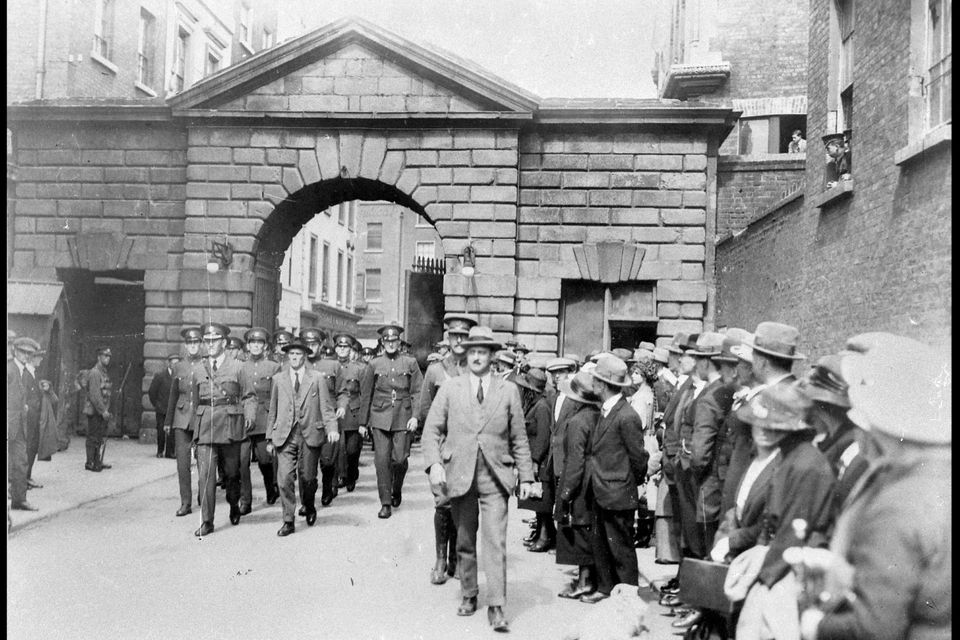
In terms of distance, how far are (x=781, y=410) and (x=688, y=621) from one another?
65.7 inches

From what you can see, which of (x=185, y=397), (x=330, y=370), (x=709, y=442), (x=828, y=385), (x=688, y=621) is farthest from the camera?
(x=330, y=370)

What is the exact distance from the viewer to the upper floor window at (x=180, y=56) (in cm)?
2127

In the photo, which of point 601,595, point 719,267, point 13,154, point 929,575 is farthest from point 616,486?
point 13,154

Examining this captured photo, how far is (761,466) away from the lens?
12.8ft

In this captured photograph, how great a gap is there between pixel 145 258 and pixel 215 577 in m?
11.2

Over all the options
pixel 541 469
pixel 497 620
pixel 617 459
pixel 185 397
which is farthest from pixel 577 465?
pixel 185 397

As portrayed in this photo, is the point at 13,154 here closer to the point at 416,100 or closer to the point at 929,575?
the point at 416,100

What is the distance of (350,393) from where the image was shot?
12.0 meters

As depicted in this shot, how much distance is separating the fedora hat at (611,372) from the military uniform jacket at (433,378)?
9.41 feet

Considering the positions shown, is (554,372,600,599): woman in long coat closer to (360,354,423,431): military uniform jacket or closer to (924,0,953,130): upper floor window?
(360,354,423,431): military uniform jacket

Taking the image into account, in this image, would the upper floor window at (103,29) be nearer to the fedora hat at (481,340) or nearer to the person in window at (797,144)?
the fedora hat at (481,340)

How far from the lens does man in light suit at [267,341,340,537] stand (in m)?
8.84

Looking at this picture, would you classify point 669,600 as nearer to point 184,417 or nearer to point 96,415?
point 184,417

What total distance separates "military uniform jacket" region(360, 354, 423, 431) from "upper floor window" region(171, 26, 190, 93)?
13832 mm
